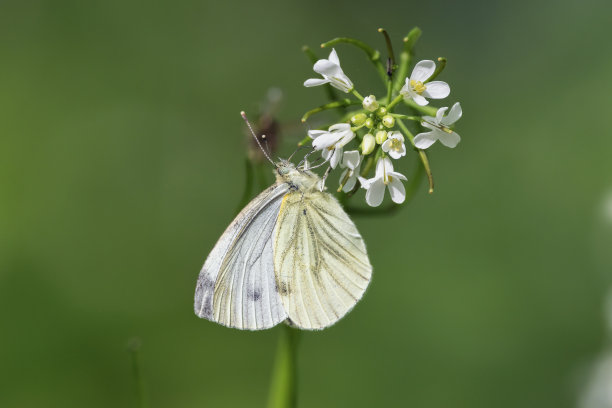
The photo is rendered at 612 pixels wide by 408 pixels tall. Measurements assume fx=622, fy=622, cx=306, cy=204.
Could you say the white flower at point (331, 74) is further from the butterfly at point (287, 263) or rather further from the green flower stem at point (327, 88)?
the butterfly at point (287, 263)

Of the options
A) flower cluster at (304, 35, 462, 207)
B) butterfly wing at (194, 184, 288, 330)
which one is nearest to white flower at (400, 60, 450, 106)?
flower cluster at (304, 35, 462, 207)

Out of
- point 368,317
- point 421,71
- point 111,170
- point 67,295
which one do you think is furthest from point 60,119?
point 421,71

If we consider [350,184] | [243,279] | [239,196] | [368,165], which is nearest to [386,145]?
[368,165]

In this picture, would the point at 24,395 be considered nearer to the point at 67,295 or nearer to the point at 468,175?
the point at 67,295

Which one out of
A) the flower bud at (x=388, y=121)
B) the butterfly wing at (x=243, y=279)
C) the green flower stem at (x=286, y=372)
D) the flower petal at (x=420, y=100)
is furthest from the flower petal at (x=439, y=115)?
the green flower stem at (x=286, y=372)

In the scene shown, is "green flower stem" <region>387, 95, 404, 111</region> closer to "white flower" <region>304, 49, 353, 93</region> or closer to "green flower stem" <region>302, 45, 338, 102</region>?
"white flower" <region>304, 49, 353, 93</region>
